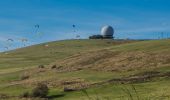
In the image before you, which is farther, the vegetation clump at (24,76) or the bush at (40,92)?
the vegetation clump at (24,76)

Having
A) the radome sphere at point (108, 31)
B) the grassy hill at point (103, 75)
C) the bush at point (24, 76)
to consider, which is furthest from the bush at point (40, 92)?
the radome sphere at point (108, 31)

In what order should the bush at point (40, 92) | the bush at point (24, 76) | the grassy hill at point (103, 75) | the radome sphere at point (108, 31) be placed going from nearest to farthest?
the grassy hill at point (103, 75), the bush at point (40, 92), the bush at point (24, 76), the radome sphere at point (108, 31)

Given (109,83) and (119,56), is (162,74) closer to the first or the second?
(109,83)

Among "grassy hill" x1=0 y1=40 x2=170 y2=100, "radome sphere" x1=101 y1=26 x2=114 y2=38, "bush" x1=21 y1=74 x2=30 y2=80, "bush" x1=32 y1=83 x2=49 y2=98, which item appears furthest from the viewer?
"radome sphere" x1=101 y1=26 x2=114 y2=38

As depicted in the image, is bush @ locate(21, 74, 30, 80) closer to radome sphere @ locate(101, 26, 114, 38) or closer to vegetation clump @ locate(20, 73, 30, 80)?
vegetation clump @ locate(20, 73, 30, 80)

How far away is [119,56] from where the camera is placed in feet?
283

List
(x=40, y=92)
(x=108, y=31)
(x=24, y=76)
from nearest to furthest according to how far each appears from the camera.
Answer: (x=40, y=92) → (x=24, y=76) → (x=108, y=31)

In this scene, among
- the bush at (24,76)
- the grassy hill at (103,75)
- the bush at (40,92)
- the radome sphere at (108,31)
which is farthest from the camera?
the radome sphere at (108,31)

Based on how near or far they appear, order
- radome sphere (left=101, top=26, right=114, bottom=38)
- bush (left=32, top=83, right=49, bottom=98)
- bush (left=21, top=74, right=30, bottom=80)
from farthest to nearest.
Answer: radome sphere (left=101, top=26, right=114, bottom=38), bush (left=21, top=74, right=30, bottom=80), bush (left=32, top=83, right=49, bottom=98)

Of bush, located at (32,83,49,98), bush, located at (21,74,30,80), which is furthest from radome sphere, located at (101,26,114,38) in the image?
bush, located at (32,83,49,98)

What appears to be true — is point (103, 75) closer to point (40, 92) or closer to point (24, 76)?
point (40, 92)

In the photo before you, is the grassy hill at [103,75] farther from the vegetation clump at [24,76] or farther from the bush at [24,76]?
the bush at [24,76]

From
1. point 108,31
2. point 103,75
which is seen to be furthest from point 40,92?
point 108,31

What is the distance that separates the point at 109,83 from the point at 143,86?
7.35 meters
